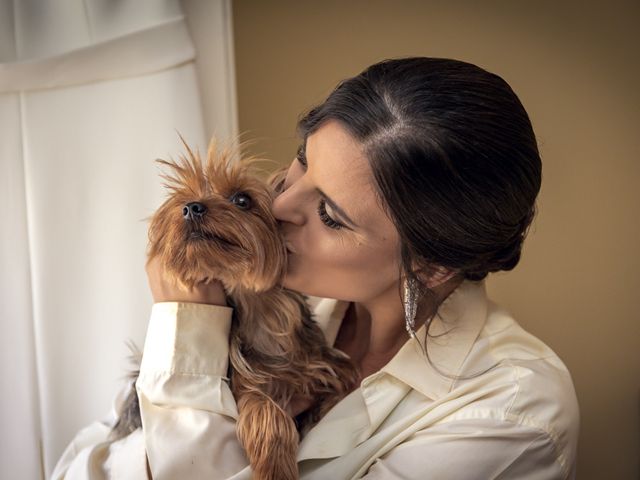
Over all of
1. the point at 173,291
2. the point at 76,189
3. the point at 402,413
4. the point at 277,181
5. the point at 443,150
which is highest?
the point at 443,150

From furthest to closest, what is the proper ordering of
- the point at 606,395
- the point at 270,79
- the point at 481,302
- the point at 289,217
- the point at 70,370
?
the point at 606,395 → the point at 270,79 → the point at 70,370 → the point at 481,302 → the point at 289,217

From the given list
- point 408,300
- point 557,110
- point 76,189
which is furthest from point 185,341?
point 557,110

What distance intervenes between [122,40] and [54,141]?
32cm

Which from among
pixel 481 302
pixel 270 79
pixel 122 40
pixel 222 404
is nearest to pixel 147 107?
pixel 122 40

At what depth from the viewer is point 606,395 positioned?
2.54m

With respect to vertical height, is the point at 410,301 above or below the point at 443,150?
below

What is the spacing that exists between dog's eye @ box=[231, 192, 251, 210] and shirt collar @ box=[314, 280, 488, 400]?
45 centimetres

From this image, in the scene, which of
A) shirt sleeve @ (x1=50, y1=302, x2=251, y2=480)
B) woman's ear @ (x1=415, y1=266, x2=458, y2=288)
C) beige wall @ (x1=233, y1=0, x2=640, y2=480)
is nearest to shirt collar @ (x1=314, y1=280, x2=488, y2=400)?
woman's ear @ (x1=415, y1=266, x2=458, y2=288)

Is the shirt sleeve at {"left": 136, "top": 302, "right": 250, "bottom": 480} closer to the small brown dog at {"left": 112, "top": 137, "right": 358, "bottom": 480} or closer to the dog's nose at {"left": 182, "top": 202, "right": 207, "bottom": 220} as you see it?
the small brown dog at {"left": 112, "top": 137, "right": 358, "bottom": 480}

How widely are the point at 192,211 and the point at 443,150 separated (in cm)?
49

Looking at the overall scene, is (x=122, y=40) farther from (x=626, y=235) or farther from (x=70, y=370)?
(x=626, y=235)

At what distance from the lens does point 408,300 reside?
1393mm

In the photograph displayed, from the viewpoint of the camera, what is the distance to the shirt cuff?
54.2 inches

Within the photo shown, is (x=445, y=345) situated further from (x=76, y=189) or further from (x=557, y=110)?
(x=557, y=110)
